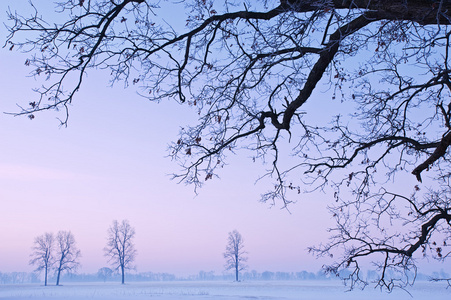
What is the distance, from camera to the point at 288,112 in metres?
5.25

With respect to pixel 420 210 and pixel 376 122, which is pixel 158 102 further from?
pixel 420 210

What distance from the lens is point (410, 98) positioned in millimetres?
6383

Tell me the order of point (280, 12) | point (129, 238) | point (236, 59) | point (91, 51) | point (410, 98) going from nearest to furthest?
point (280, 12)
point (91, 51)
point (236, 59)
point (410, 98)
point (129, 238)

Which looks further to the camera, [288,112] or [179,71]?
[179,71]

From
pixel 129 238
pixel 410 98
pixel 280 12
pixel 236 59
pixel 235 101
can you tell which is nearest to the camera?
pixel 280 12

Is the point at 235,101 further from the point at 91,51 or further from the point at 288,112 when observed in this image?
the point at 91,51

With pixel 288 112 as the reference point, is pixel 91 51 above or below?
above

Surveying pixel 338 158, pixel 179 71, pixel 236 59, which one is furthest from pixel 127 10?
pixel 338 158

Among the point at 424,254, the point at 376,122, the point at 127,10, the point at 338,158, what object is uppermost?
the point at 127,10

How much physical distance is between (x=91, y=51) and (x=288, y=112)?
260 cm

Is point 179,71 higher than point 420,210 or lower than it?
higher

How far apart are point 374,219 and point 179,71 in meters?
3.79

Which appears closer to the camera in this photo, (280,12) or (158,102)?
(280,12)

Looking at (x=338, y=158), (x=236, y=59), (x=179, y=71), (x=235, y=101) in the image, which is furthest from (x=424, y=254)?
(x=179, y=71)
